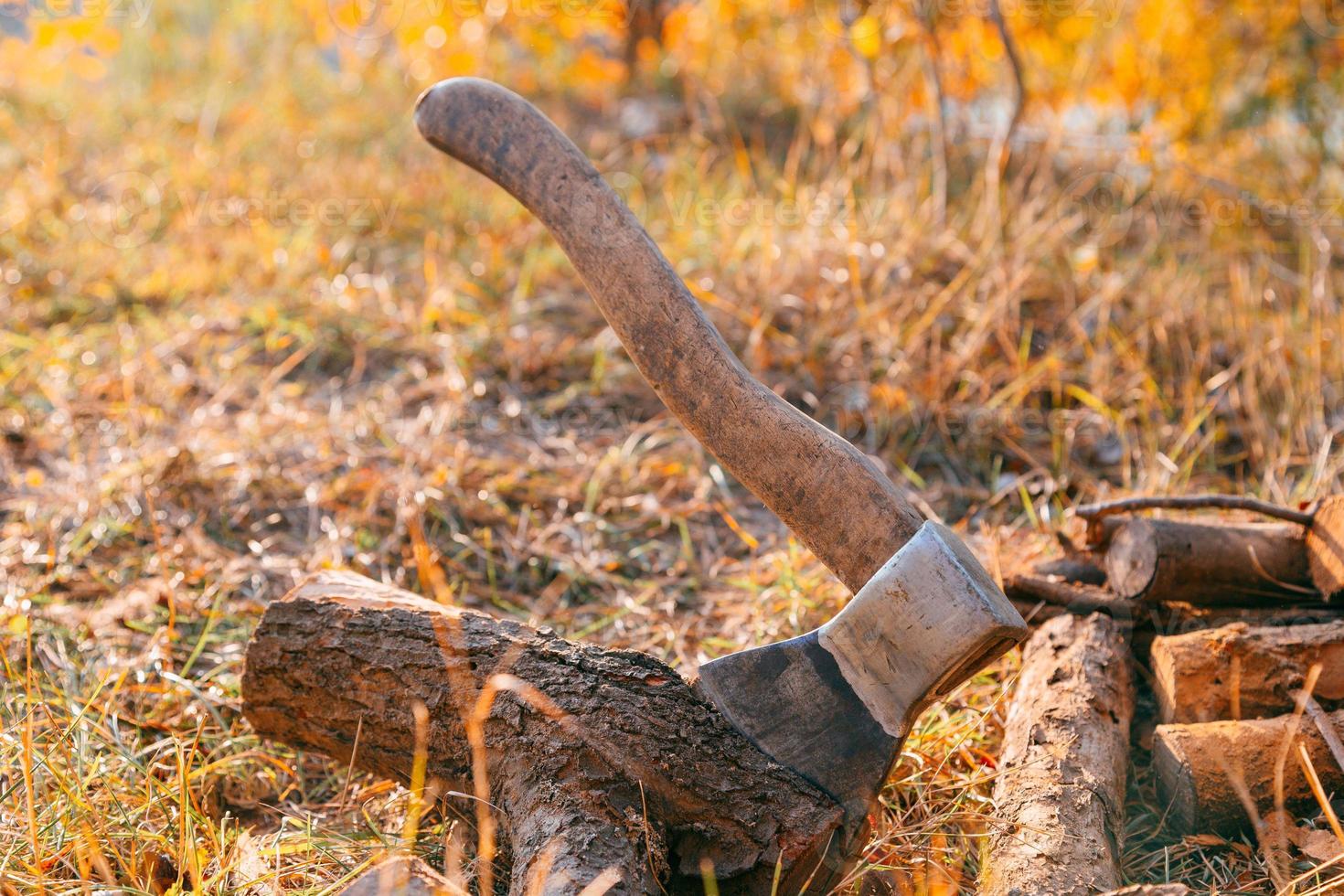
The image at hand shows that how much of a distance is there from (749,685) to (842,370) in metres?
2.12

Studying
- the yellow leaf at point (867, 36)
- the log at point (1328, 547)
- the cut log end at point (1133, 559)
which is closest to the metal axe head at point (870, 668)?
the cut log end at point (1133, 559)

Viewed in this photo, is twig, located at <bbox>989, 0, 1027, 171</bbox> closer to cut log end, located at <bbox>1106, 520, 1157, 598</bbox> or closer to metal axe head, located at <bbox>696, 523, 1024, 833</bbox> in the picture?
cut log end, located at <bbox>1106, 520, 1157, 598</bbox>

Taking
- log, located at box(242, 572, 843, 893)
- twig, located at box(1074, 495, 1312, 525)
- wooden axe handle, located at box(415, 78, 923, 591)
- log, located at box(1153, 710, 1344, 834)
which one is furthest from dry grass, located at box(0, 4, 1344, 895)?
wooden axe handle, located at box(415, 78, 923, 591)

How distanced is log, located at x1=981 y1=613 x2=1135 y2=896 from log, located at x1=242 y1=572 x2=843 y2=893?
303 millimetres

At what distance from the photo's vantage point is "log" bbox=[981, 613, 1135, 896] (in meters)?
1.52

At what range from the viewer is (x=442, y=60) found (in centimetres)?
618

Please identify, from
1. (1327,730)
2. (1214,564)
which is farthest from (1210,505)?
(1327,730)

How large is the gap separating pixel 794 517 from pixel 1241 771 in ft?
2.76

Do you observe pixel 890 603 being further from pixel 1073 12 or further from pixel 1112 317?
pixel 1073 12

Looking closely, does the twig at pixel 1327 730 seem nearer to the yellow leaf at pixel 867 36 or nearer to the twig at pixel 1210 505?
the twig at pixel 1210 505

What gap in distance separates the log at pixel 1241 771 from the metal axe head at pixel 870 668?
0.50m

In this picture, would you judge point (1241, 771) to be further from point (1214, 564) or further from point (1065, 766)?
point (1214, 564)

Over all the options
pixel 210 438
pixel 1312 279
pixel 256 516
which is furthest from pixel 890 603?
pixel 1312 279

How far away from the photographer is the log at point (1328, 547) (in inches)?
77.8
